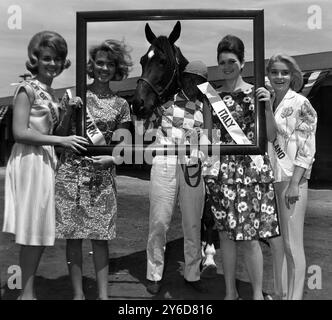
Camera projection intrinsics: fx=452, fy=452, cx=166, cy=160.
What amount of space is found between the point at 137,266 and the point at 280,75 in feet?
8.94

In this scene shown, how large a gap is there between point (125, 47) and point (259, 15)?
943 mm

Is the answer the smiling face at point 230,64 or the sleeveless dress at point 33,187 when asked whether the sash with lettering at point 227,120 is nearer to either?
the smiling face at point 230,64

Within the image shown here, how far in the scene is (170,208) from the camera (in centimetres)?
381

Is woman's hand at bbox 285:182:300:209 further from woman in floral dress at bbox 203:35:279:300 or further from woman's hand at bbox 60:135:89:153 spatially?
woman's hand at bbox 60:135:89:153

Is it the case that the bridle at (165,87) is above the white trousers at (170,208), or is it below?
above

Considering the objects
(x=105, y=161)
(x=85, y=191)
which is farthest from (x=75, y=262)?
(x=105, y=161)

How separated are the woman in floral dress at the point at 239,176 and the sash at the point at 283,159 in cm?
10

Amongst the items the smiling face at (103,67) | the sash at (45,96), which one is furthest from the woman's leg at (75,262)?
the smiling face at (103,67)

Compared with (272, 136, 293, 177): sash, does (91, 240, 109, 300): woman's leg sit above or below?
below

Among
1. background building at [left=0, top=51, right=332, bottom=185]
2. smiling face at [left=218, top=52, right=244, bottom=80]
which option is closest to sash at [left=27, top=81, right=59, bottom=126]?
smiling face at [left=218, top=52, right=244, bottom=80]

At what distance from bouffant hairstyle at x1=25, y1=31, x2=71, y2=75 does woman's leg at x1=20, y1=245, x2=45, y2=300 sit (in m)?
1.26

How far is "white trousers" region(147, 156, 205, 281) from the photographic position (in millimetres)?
3723

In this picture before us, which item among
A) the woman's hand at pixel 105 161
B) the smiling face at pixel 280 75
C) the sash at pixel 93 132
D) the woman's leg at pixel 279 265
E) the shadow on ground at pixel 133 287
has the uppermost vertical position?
the smiling face at pixel 280 75

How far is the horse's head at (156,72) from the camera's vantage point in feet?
10.5
